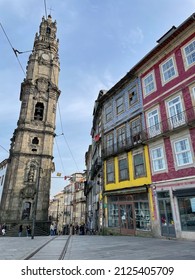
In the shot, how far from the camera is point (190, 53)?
13.9 m

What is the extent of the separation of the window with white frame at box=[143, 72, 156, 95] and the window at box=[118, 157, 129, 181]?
6.42 m

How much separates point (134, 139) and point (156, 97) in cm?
398

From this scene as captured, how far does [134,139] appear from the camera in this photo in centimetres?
1698

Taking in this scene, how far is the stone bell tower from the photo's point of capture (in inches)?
1225

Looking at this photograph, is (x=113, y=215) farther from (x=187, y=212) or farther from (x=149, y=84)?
(x=149, y=84)

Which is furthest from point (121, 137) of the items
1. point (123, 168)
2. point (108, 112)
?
point (108, 112)

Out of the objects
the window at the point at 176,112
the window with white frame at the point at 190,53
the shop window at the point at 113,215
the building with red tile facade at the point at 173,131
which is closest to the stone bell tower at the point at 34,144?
the shop window at the point at 113,215

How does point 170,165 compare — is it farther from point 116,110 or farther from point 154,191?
point 116,110

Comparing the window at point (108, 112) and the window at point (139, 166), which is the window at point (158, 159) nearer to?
the window at point (139, 166)

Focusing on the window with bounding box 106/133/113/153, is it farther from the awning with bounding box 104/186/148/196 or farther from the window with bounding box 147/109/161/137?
the window with bounding box 147/109/161/137

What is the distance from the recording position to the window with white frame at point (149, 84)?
54.9 ft

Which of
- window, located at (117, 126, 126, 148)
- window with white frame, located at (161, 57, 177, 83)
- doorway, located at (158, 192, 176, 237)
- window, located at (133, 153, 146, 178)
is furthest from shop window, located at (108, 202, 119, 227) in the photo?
window with white frame, located at (161, 57, 177, 83)

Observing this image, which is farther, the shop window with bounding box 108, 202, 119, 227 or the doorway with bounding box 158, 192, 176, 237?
the shop window with bounding box 108, 202, 119, 227

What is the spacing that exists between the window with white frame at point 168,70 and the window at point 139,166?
6534 millimetres
